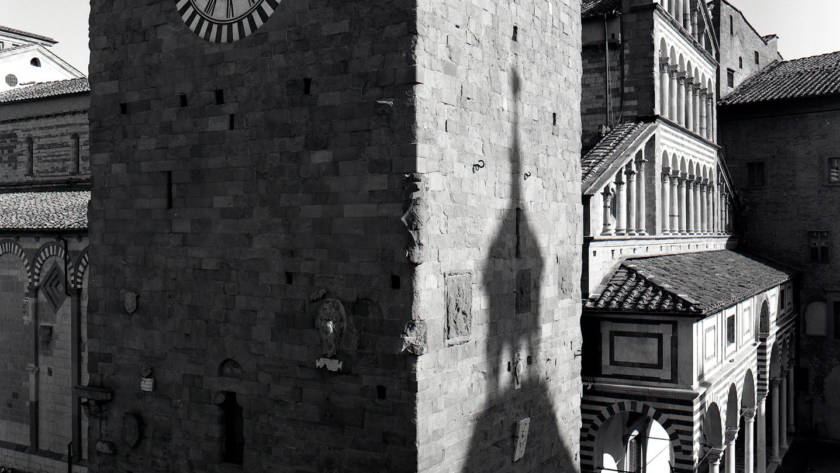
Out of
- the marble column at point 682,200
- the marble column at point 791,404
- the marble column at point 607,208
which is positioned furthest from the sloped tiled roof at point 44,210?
the marble column at point 791,404

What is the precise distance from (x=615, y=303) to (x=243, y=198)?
655 centimetres

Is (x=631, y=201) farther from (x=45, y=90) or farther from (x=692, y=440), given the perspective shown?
A: (x=45, y=90)

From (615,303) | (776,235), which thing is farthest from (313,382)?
(776,235)

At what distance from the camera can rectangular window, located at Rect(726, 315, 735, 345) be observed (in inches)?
593

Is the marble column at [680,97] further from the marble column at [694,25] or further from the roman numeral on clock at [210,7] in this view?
the roman numeral on clock at [210,7]

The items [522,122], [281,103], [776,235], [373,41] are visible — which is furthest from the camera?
[776,235]

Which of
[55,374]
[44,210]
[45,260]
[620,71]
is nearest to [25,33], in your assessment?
[44,210]

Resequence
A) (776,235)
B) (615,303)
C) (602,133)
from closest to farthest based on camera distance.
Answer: (615,303) < (602,133) < (776,235)

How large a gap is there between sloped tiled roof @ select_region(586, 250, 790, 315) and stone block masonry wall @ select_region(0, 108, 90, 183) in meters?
14.1

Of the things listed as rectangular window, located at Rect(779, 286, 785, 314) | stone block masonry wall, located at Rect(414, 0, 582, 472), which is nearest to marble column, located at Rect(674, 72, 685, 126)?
rectangular window, located at Rect(779, 286, 785, 314)

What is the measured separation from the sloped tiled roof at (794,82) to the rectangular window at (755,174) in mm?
1837

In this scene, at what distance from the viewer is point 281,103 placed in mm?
8547

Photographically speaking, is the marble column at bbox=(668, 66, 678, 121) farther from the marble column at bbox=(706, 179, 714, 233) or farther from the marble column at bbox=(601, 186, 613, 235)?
the marble column at bbox=(601, 186, 613, 235)

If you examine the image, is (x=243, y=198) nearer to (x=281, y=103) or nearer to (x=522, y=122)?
(x=281, y=103)
